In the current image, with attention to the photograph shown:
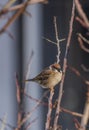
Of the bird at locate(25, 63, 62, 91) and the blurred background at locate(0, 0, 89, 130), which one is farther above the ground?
the bird at locate(25, 63, 62, 91)

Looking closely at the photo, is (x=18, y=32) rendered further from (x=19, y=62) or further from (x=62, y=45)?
(x=62, y=45)

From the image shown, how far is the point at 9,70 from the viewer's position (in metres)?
7.07

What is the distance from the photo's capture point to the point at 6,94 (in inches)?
279

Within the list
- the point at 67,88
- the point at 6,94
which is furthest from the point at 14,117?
the point at 67,88

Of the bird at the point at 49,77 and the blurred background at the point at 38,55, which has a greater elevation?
the bird at the point at 49,77

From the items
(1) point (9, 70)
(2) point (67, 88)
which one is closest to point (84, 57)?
(2) point (67, 88)

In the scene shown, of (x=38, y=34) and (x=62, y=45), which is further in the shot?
(x=38, y=34)

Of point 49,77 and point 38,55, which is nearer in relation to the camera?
point 49,77

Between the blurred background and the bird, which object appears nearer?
the bird

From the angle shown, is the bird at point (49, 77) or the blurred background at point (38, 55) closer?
the bird at point (49, 77)

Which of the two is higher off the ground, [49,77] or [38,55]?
[49,77]

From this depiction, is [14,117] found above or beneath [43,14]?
beneath

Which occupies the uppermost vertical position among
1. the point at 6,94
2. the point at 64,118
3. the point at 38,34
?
the point at 38,34

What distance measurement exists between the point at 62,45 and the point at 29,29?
2.65ft
